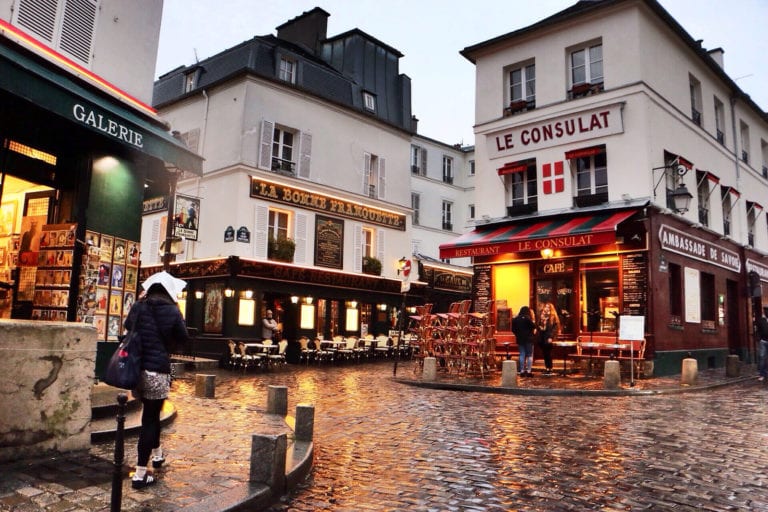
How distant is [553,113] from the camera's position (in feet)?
52.5

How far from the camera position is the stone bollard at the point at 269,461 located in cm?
428

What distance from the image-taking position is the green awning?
22.4 ft

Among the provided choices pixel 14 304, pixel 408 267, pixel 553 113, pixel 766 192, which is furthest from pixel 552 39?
pixel 14 304

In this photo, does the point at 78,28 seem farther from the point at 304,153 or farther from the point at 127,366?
the point at 304,153

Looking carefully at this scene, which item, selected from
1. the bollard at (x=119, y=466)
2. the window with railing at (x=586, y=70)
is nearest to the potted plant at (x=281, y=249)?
the window with railing at (x=586, y=70)

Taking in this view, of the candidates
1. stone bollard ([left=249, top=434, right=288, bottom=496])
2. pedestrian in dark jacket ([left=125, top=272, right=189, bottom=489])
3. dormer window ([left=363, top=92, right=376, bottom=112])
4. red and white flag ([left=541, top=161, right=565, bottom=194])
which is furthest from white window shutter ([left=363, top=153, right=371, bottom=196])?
stone bollard ([left=249, top=434, right=288, bottom=496])

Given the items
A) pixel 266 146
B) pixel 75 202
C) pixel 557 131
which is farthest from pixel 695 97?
pixel 75 202

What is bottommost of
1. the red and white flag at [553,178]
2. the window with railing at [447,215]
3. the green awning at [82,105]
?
the green awning at [82,105]

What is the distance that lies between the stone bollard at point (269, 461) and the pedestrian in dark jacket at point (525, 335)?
9377mm

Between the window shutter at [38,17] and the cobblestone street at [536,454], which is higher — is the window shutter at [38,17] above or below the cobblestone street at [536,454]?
above

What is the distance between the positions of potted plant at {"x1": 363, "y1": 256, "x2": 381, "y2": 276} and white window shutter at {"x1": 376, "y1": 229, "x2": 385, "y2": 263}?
34 cm

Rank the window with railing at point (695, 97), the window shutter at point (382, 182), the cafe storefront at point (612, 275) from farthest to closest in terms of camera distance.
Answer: the window shutter at point (382, 182)
the window with railing at point (695, 97)
the cafe storefront at point (612, 275)

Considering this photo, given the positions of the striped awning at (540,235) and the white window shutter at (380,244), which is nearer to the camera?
the striped awning at (540,235)

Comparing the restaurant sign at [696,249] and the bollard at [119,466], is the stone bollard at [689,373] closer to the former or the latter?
the restaurant sign at [696,249]
